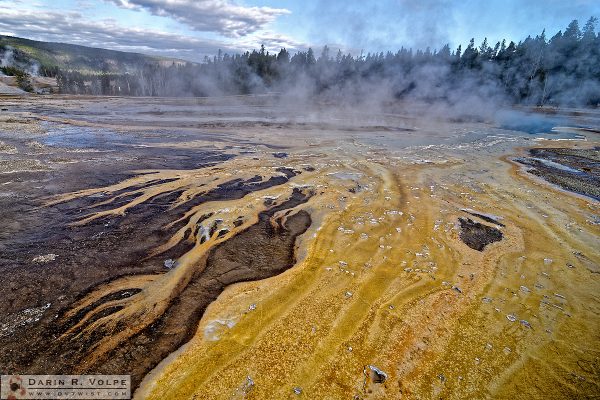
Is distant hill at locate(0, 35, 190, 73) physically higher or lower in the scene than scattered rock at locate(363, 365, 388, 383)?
→ higher

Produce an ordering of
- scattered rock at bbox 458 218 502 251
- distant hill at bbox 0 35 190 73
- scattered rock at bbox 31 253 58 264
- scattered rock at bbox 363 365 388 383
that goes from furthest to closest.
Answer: distant hill at bbox 0 35 190 73
scattered rock at bbox 458 218 502 251
scattered rock at bbox 31 253 58 264
scattered rock at bbox 363 365 388 383

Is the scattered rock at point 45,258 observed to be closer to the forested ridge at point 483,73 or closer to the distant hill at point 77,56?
the forested ridge at point 483,73

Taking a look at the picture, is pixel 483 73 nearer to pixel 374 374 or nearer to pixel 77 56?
pixel 374 374

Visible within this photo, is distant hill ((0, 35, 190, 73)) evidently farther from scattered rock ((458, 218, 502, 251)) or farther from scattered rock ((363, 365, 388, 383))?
scattered rock ((363, 365, 388, 383))

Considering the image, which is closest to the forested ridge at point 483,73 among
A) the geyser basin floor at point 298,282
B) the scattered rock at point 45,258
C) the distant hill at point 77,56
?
the geyser basin floor at point 298,282

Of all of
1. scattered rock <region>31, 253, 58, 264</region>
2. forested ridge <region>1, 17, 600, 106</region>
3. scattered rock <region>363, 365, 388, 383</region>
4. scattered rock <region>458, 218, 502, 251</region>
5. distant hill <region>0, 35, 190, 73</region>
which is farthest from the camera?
distant hill <region>0, 35, 190, 73</region>

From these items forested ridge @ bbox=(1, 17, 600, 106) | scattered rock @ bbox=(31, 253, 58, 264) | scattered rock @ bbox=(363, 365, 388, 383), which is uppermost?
forested ridge @ bbox=(1, 17, 600, 106)

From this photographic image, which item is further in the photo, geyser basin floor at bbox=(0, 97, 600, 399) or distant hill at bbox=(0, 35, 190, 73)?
distant hill at bbox=(0, 35, 190, 73)

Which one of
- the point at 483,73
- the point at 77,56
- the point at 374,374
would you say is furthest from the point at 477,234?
the point at 77,56

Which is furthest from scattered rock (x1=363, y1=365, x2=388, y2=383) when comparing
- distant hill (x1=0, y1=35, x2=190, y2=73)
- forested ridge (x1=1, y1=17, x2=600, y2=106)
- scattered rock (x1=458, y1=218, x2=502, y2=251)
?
distant hill (x1=0, y1=35, x2=190, y2=73)

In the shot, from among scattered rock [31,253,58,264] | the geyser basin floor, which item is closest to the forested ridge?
the geyser basin floor

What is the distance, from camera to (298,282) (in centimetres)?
309

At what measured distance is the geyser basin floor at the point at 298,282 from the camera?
217cm

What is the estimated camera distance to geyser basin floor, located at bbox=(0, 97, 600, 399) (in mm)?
2166
